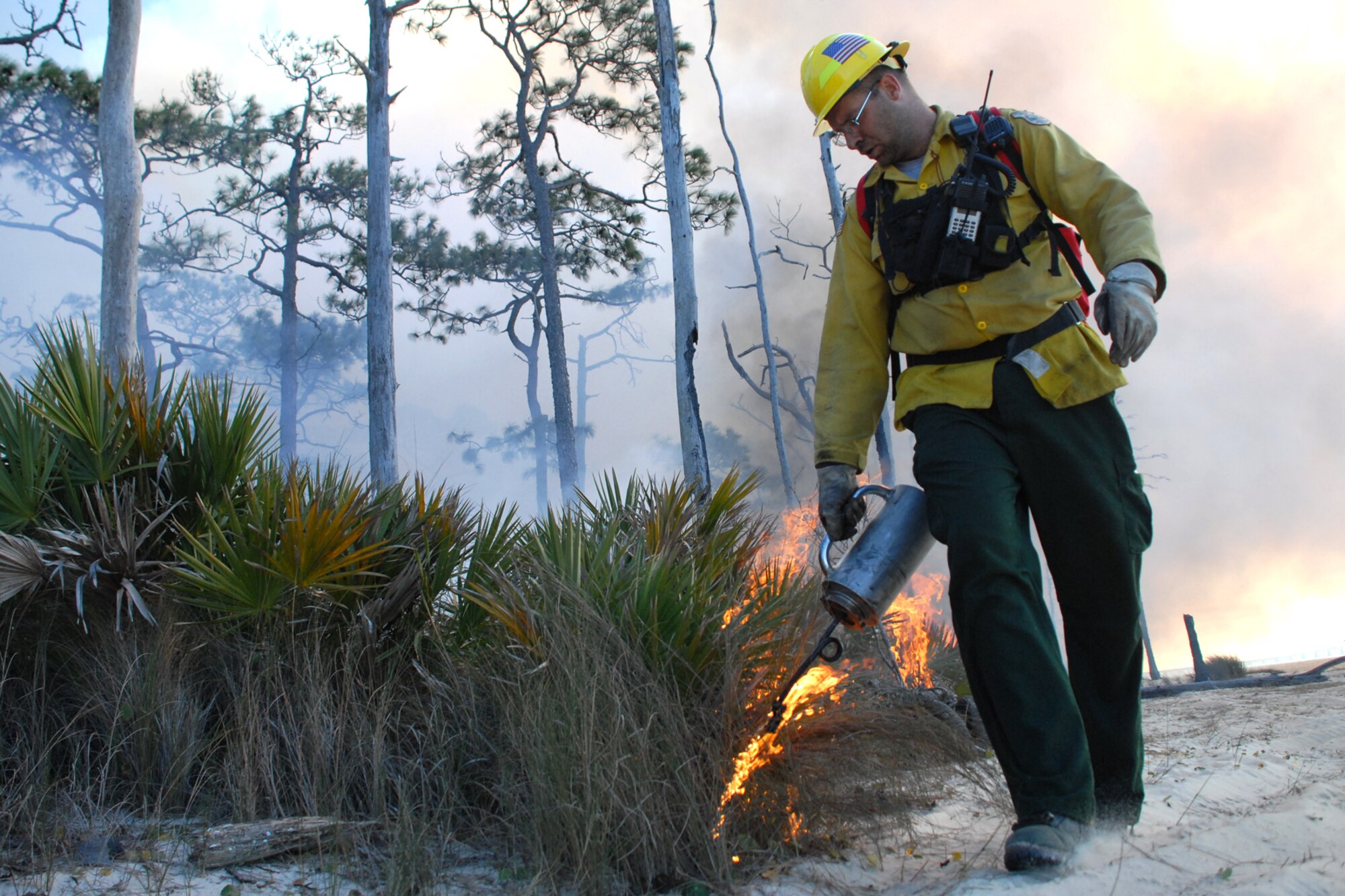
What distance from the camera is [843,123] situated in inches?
110

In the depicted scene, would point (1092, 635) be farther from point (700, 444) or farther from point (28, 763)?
point (700, 444)

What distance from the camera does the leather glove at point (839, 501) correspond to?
2.83 meters

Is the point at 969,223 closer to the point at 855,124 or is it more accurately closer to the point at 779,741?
the point at 855,124

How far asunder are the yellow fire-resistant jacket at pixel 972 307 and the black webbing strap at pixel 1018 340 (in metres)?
0.01

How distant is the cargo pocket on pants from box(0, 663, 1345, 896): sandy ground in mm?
731

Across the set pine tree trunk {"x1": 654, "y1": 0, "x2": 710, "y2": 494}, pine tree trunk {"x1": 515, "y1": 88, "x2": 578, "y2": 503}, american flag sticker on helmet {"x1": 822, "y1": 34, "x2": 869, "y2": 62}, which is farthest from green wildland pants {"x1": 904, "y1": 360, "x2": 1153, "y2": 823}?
pine tree trunk {"x1": 515, "y1": 88, "x2": 578, "y2": 503}

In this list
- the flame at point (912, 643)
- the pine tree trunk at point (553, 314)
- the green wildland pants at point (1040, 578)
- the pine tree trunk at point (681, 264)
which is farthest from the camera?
the pine tree trunk at point (553, 314)

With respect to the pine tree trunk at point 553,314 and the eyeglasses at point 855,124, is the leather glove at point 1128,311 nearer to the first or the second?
the eyeglasses at point 855,124

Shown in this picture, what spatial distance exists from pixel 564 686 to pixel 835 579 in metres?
0.78

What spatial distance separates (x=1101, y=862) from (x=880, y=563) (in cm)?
84

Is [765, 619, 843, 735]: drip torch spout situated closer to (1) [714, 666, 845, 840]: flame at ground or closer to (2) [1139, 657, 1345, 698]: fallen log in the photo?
(1) [714, 666, 845, 840]: flame at ground

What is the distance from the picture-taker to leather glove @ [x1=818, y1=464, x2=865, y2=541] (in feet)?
9.28

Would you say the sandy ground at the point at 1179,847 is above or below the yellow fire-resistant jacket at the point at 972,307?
below

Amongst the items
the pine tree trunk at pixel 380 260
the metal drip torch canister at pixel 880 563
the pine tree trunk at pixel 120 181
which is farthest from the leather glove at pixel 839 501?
the pine tree trunk at pixel 380 260
